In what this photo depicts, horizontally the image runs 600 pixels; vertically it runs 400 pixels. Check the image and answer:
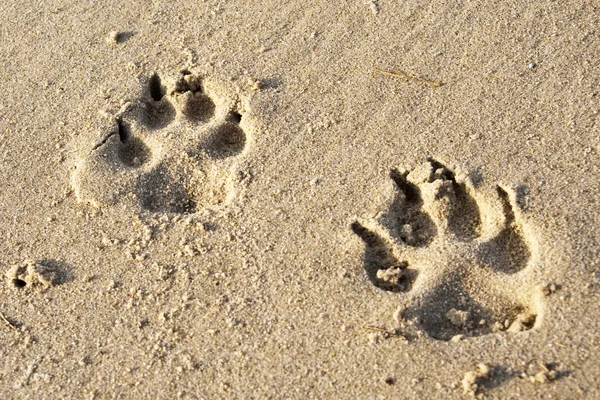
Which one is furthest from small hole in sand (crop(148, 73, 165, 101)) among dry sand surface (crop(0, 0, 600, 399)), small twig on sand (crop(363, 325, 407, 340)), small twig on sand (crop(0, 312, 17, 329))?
small twig on sand (crop(363, 325, 407, 340))

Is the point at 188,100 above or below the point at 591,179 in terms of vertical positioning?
above

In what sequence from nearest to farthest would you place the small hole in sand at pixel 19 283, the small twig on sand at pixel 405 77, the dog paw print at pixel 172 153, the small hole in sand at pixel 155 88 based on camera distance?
the small hole in sand at pixel 19 283 < the dog paw print at pixel 172 153 < the small twig on sand at pixel 405 77 < the small hole in sand at pixel 155 88

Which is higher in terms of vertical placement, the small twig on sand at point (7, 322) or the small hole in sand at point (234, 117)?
the small hole in sand at point (234, 117)

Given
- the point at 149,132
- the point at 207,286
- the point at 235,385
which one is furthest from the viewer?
the point at 149,132

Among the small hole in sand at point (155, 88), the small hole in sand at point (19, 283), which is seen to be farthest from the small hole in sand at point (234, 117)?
the small hole in sand at point (19, 283)

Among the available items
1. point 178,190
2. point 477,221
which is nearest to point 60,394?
point 178,190

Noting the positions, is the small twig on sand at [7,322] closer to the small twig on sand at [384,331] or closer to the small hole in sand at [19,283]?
the small hole in sand at [19,283]

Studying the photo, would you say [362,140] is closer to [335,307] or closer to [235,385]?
[335,307]

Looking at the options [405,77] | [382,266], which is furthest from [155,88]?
[382,266]
